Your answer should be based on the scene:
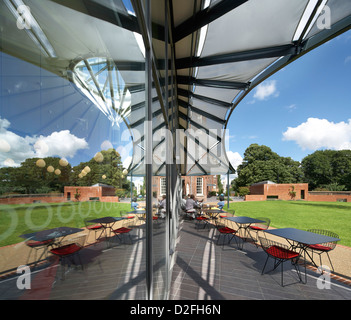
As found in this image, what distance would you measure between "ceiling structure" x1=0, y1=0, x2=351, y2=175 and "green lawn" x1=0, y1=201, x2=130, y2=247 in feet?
1.03

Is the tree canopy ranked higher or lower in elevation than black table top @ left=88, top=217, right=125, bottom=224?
higher

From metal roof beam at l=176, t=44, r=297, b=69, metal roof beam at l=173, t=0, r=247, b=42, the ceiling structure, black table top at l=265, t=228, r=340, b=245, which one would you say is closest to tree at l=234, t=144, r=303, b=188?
the ceiling structure

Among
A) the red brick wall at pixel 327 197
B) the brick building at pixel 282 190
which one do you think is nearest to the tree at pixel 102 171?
the brick building at pixel 282 190

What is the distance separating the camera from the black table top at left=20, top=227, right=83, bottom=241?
0.36m

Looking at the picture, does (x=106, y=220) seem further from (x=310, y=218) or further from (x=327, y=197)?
(x=327, y=197)

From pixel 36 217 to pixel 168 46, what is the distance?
385 cm

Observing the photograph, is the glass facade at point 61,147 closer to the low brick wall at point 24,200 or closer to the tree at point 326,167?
the low brick wall at point 24,200

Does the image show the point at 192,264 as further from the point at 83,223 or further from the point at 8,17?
the point at 8,17

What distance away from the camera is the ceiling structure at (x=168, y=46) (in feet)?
1.52

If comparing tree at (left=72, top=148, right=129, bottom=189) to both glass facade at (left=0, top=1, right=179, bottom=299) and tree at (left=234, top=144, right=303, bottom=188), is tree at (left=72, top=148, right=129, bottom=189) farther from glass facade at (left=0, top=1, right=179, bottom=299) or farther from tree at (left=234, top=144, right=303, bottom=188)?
tree at (left=234, top=144, right=303, bottom=188)

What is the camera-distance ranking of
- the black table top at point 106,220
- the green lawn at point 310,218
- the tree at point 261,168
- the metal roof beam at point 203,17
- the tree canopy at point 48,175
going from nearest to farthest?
the tree canopy at point 48,175, the black table top at point 106,220, the metal roof beam at point 203,17, the green lawn at point 310,218, the tree at point 261,168

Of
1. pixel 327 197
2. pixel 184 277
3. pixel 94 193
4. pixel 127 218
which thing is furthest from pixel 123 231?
pixel 327 197

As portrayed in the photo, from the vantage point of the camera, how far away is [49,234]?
40 cm

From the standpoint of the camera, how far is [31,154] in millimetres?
339
